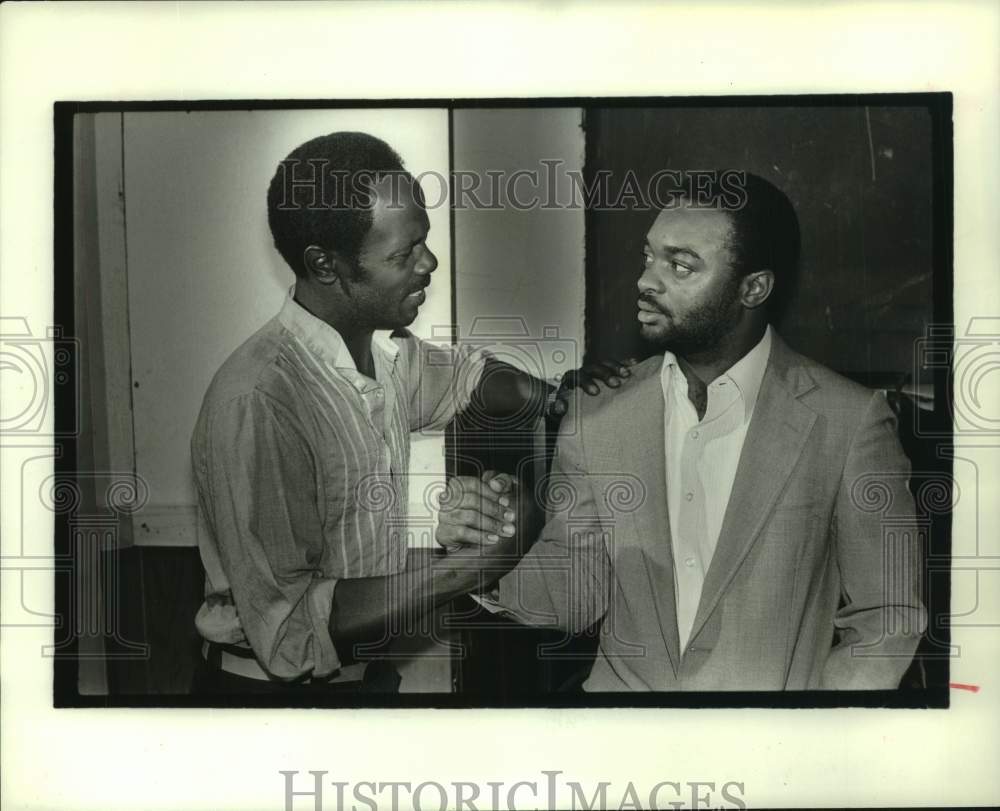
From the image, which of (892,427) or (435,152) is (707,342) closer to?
(892,427)

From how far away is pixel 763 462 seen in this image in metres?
2.22

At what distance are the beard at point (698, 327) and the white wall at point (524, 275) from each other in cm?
15

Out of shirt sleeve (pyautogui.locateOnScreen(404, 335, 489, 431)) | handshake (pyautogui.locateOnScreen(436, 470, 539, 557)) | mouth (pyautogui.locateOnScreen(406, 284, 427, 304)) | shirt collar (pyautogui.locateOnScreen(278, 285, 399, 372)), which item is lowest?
handshake (pyautogui.locateOnScreen(436, 470, 539, 557))

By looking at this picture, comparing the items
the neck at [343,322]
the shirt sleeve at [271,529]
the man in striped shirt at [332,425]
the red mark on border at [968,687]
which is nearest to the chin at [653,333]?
the man in striped shirt at [332,425]

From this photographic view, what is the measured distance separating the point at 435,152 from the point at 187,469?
767 millimetres

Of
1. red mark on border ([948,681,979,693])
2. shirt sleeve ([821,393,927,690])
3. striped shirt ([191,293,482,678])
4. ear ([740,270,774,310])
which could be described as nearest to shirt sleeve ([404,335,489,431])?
striped shirt ([191,293,482,678])

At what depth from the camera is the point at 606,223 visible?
7.35ft

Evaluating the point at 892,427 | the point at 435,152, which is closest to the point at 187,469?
the point at 435,152

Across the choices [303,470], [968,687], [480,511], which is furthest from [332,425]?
[968,687]

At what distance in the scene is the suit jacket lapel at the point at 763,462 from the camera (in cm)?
221

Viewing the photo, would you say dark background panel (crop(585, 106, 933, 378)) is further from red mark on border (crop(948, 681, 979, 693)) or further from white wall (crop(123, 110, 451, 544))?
red mark on border (crop(948, 681, 979, 693))

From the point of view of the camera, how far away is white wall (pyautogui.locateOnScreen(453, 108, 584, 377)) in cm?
223

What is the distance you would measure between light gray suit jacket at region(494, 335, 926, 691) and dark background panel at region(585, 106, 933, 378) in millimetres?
74

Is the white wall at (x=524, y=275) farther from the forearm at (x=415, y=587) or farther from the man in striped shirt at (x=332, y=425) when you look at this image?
the forearm at (x=415, y=587)
